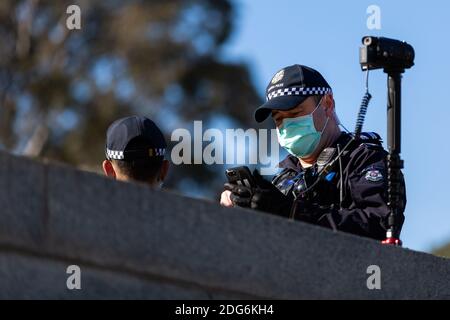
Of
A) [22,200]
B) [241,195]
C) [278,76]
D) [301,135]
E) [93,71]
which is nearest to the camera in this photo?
[22,200]

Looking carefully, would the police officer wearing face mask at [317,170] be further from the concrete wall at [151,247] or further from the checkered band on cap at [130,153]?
the concrete wall at [151,247]

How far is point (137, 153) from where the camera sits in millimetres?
5887

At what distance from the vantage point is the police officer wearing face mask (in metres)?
5.68

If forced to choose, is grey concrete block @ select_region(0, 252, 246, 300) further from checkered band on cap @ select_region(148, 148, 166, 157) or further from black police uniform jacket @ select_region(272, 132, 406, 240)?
checkered band on cap @ select_region(148, 148, 166, 157)

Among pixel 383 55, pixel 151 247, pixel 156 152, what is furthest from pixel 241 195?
pixel 151 247

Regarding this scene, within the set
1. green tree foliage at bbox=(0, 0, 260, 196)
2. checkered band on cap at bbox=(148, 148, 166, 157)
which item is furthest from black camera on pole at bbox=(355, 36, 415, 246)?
green tree foliage at bbox=(0, 0, 260, 196)

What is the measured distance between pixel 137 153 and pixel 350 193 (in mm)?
968

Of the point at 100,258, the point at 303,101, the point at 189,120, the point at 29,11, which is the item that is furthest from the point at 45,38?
the point at 100,258

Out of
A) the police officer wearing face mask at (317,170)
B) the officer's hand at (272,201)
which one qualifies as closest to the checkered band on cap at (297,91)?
A: the police officer wearing face mask at (317,170)

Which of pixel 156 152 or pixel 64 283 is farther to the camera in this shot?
pixel 156 152

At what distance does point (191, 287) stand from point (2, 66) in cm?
2065

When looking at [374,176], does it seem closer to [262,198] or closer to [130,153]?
[262,198]

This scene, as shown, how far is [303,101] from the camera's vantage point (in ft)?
20.4

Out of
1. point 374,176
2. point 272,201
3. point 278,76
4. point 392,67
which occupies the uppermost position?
point 278,76
